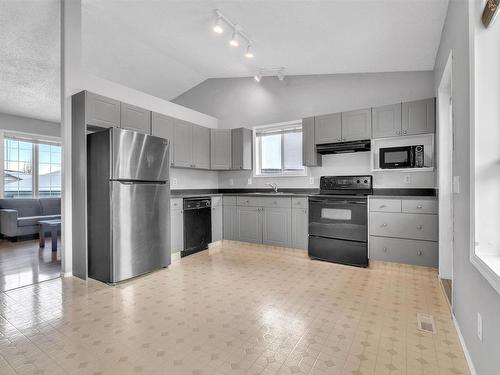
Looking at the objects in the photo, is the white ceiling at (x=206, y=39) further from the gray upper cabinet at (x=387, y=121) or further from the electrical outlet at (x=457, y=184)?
the electrical outlet at (x=457, y=184)

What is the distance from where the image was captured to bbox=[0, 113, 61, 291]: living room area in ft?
14.2

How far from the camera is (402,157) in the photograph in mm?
3594

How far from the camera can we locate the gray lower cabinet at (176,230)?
392 cm

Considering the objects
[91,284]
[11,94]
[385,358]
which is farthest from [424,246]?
[11,94]

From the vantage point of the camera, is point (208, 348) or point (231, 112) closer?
point (208, 348)

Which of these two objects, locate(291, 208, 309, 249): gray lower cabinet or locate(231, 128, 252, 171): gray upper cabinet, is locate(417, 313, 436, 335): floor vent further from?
locate(231, 128, 252, 171): gray upper cabinet

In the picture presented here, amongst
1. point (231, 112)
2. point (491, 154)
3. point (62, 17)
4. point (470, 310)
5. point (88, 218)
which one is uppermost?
point (62, 17)

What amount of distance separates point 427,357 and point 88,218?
11.1 ft

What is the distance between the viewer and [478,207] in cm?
146

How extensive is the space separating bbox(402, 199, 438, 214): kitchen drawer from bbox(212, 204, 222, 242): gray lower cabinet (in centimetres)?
280

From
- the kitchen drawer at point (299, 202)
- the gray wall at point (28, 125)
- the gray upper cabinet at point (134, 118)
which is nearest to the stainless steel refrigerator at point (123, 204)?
the gray upper cabinet at point (134, 118)

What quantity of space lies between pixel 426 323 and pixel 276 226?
2.45 m

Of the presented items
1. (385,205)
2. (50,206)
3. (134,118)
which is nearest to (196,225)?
(134,118)

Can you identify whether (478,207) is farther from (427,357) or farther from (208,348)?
(208,348)
